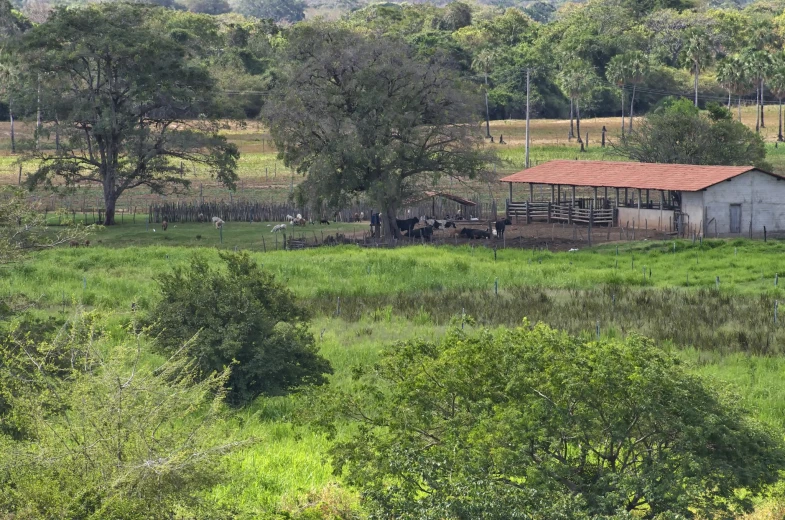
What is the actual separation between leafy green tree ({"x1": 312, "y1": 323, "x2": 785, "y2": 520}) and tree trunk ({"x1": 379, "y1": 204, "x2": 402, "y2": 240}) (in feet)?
Answer: 129

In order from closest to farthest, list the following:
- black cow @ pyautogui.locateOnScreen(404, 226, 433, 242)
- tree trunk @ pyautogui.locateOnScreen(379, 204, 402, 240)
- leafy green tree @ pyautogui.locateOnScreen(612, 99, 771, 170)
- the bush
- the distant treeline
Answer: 1. the bush
2. tree trunk @ pyautogui.locateOnScreen(379, 204, 402, 240)
3. black cow @ pyautogui.locateOnScreen(404, 226, 433, 242)
4. leafy green tree @ pyautogui.locateOnScreen(612, 99, 771, 170)
5. the distant treeline

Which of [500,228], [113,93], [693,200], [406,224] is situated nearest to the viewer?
[693,200]

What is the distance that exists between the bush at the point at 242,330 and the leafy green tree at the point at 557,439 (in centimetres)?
940

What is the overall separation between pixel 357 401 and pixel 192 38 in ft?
239

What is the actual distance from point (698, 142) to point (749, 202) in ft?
41.5

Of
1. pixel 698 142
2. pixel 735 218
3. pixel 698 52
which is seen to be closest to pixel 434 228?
pixel 735 218

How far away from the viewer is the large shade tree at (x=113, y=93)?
195 feet

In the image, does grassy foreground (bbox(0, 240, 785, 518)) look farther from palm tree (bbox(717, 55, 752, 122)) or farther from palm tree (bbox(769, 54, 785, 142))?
palm tree (bbox(717, 55, 752, 122))

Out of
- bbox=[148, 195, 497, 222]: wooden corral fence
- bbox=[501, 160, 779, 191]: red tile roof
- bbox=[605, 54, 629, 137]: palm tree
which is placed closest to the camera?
bbox=[501, 160, 779, 191]: red tile roof

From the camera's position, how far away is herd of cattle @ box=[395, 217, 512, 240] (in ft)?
184

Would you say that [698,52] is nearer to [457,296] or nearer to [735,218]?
[735,218]

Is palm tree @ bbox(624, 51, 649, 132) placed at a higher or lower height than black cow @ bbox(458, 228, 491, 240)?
higher

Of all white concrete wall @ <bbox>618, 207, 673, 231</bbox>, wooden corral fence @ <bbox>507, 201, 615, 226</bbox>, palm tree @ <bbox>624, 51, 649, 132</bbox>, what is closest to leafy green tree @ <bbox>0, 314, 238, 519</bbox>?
white concrete wall @ <bbox>618, 207, 673, 231</bbox>

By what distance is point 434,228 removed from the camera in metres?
60.1
